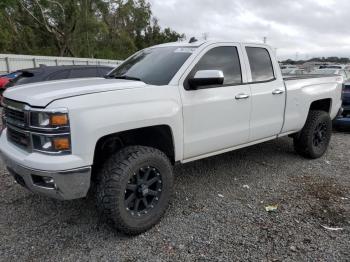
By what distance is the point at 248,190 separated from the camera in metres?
4.42

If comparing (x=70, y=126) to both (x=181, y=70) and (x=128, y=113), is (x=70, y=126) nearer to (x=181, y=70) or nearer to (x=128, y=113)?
(x=128, y=113)

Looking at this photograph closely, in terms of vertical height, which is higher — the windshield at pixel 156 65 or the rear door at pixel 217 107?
the windshield at pixel 156 65

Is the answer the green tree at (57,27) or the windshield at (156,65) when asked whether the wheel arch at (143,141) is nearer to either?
the windshield at (156,65)

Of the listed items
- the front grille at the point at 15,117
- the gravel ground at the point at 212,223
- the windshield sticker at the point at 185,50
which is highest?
the windshield sticker at the point at 185,50

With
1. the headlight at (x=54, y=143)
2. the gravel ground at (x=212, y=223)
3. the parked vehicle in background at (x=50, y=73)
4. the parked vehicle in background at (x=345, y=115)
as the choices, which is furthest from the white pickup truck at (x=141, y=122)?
the parked vehicle in background at (x=50, y=73)

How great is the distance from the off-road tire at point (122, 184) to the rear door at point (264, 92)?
165cm

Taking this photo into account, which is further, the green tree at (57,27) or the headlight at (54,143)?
the green tree at (57,27)

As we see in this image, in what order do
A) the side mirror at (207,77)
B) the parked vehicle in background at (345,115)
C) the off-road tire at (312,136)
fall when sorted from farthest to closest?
the parked vehicle in background at (345,115), the off-road tire at (312,136), the side mirror at (207,77)

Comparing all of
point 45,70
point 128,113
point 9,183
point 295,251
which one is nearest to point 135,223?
point 128,113

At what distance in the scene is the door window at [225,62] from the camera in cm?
395

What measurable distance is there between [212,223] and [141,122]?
134 centimetres

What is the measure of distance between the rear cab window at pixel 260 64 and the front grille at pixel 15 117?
2.85 meters

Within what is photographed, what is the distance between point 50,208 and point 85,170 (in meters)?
1.38

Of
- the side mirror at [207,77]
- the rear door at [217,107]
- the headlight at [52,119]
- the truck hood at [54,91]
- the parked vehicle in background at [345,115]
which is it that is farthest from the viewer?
the parked vehicle in background at [345,115]
